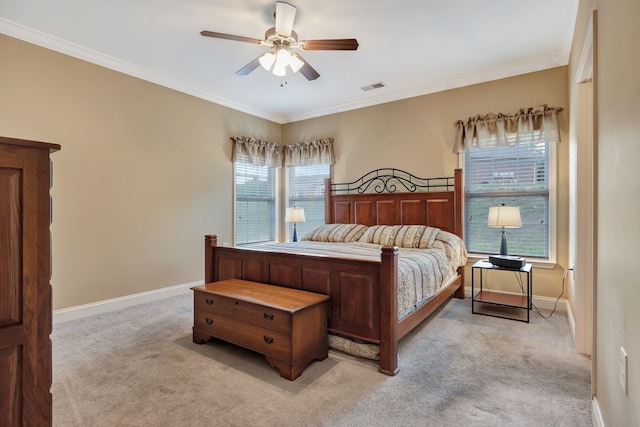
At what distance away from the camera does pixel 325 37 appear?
3205 mm

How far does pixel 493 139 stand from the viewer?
3.96m

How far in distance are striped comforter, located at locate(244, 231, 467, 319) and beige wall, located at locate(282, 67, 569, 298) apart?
0.81 m

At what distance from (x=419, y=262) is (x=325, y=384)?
1.34 metres

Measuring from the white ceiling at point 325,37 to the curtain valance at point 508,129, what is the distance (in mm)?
508

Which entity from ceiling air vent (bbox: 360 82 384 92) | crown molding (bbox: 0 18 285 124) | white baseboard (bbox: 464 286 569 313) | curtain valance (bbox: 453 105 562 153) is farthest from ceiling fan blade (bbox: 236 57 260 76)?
white baseboard (bbox: 464 286 569 313)

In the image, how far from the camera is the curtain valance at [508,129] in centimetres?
363

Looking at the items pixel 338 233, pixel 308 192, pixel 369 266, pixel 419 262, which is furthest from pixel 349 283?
pixel 308 192

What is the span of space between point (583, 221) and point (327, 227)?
279 centimetres

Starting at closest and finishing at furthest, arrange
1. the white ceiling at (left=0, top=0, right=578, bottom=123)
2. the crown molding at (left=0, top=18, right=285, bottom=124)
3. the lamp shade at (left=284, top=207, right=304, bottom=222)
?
1. the white ceiling at (left=0, top=0, right=578, bottom=123)
2. the crown molding at (left=0, top=18, right=285, bottom=124)
3. the lamp shade at (left=284, top=207, right=304, bottom=222)

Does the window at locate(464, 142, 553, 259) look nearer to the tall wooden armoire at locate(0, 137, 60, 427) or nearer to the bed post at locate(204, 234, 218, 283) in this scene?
the bed post at locate(204, 234, 218, 283)

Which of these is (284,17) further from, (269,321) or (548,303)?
(548,303)

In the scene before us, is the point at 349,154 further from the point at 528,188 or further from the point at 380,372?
→ the point at 380,372

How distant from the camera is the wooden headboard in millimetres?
4203

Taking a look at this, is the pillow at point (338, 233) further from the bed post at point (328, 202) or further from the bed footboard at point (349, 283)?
the bed footboard at point (349, 283)
